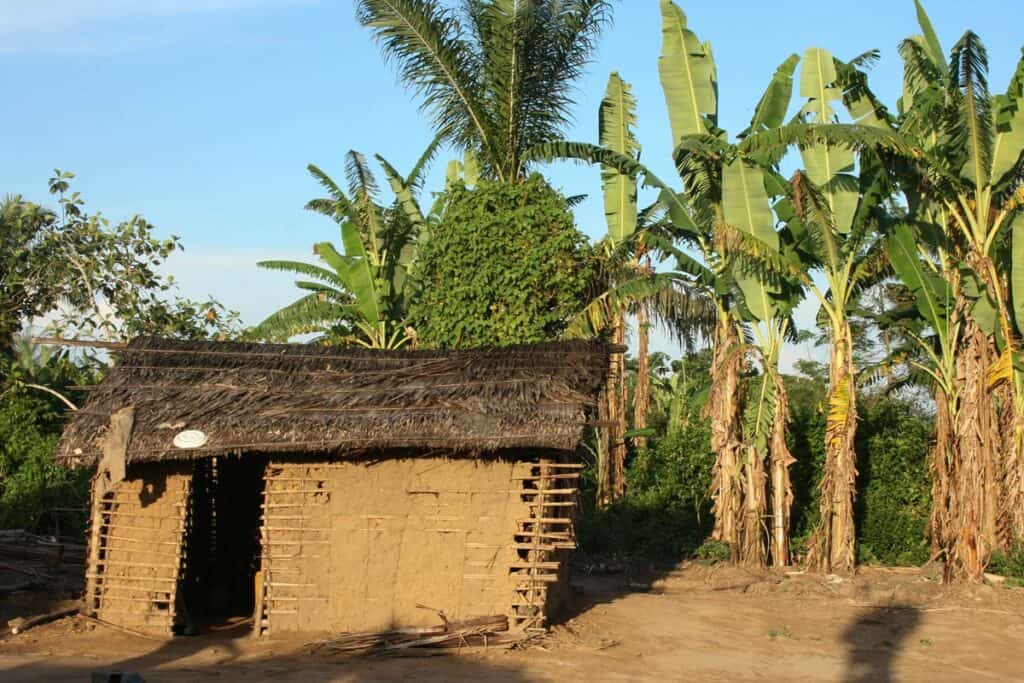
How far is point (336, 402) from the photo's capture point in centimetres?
1091

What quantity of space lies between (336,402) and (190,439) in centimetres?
133

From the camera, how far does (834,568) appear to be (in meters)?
15.6

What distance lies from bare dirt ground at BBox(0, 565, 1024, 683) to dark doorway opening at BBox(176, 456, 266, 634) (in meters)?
1.47

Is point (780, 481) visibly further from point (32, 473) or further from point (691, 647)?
point (32, 473)

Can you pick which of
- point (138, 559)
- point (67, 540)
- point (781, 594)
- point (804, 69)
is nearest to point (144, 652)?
point (138, 559)

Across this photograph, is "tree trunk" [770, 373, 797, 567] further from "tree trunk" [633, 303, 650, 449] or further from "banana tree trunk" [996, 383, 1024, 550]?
"tree trunk" [633, 303, 650, 449]

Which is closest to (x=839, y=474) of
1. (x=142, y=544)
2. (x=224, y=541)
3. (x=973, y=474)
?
(x=973, y=474)

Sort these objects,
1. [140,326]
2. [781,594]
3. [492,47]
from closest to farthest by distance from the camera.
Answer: [781,594] → [492,47] → [140,326]

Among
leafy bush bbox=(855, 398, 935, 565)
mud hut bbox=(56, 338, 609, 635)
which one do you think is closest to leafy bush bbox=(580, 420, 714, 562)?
leafy bush bbox=(855, 398, 935, 565)

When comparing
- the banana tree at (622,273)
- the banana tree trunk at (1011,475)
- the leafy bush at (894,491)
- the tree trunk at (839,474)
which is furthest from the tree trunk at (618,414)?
the banana tree trunk at (1011,475)

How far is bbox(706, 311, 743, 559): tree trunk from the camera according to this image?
53.7 ft

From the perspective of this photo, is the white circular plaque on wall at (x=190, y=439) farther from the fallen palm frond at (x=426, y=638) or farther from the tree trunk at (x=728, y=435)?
the tree trunk at (x=728, y=435)

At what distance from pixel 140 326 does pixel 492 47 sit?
22.2ft

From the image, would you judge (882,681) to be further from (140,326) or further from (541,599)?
(140,326)
